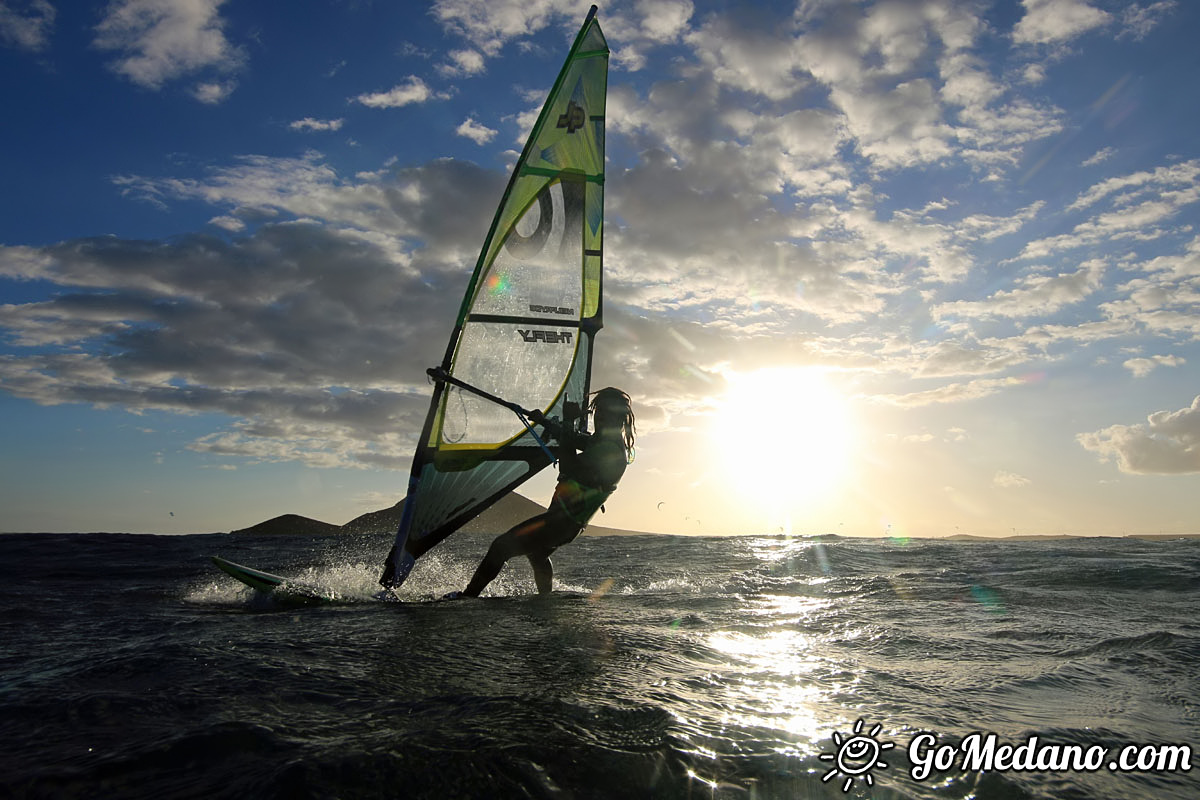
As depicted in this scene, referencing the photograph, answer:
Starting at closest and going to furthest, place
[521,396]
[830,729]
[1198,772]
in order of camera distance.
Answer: [1198,772]
[830,729]
[521,396]

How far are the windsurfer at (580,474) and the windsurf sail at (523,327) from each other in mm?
394

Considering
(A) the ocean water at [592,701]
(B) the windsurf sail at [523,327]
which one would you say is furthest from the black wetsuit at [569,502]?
(A) the ocean water at [592,701]

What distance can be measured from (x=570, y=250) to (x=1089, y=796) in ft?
24.0

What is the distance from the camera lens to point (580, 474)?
7688mm

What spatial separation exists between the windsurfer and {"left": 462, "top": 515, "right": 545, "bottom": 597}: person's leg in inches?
0.4

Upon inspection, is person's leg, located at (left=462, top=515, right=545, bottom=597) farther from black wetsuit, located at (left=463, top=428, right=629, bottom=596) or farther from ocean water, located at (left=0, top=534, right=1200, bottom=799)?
ocean water, located at (left=0, top=534, right=1200, bottom=799)

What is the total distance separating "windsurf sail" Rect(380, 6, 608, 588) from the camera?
7711 millimetres

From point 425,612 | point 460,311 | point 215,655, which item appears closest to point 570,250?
point 460,311

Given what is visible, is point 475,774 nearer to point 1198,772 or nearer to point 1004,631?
point 1198,772

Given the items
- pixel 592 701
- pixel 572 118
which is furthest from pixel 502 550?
pixel 572 118

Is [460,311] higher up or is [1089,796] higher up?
[460,311]

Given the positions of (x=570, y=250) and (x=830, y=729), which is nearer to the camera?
(x=830, y=729)

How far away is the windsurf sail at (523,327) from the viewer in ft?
25.3

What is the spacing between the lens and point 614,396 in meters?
7.77
